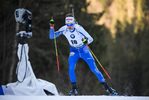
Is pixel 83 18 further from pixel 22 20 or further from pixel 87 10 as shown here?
pixel 22 20

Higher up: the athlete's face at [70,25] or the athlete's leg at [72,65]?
the athlete's face at [70,25]

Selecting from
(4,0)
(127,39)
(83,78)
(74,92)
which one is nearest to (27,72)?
(74,92)

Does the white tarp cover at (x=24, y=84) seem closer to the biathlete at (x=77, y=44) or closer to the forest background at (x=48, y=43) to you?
the biathlete at (x=77, y=44)

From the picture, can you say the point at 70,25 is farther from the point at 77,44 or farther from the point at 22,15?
the point at 22,15

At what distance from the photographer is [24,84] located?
5840 millimetres

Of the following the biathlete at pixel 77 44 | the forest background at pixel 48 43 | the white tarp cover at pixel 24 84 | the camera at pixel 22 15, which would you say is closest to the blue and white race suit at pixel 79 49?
the biathlete at pixel 77 44

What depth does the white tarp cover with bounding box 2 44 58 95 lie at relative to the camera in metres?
5.77

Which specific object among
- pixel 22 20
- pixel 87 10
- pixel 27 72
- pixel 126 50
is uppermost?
pixel 87 10

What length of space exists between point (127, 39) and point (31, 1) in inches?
1353

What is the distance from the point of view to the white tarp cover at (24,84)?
5.77 metres

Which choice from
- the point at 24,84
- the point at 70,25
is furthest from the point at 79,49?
the point at 24,84

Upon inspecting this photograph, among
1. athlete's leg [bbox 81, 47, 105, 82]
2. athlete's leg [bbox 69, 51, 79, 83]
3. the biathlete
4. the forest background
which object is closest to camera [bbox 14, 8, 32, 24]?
the biathlete

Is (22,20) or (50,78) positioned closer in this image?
(22,20)

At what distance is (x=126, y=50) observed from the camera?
43.3 meters
